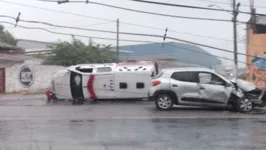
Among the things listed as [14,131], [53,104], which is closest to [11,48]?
[53,104]

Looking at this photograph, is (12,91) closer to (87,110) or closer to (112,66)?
(112,66)

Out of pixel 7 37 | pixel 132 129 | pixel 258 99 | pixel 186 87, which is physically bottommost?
pixel 132 129

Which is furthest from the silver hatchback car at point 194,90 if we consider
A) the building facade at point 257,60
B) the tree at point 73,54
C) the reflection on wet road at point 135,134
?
the tree at point 73,54

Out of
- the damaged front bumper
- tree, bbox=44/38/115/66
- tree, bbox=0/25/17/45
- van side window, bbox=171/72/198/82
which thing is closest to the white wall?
tree, bbox=44/38/115/66

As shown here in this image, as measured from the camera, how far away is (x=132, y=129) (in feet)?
46.0

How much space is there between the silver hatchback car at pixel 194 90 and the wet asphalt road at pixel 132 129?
41cm

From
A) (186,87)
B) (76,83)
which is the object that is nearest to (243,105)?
(186,87)

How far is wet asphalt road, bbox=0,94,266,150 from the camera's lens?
11.0 metres

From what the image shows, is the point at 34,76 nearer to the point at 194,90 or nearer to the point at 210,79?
the point at 194,90

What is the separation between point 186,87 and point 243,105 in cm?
227

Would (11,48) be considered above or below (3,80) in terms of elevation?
above

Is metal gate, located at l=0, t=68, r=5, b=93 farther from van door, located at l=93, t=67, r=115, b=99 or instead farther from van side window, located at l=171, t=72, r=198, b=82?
van side window, located at l=171, t=72, r=198, b=82

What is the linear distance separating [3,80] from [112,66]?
57.1 feet

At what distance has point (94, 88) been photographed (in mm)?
24578
